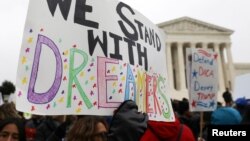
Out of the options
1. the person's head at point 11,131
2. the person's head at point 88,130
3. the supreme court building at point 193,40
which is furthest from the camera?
the supreme court building at point 193,40

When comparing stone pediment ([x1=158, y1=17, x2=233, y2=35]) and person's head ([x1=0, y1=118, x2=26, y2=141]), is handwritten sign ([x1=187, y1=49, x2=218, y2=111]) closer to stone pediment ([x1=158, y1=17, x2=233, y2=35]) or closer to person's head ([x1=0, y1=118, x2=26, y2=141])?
person's head ([x1=0, y1=118, x2=26, y2=141])

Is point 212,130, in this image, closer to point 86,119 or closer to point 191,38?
point 86,119

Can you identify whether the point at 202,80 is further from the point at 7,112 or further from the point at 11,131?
the point at 11,131

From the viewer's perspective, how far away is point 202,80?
5.28 metres

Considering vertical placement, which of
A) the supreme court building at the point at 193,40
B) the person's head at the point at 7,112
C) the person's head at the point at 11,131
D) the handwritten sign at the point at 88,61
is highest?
the supreme court building at the point at 193,40

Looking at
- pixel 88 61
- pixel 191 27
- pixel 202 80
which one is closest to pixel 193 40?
pixel 191 27

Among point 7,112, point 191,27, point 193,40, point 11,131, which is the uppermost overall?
point 191,27

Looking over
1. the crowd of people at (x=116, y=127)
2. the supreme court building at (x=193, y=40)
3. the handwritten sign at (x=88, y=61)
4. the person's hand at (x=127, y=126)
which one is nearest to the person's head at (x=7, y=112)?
the crowd of people at (x=116, y=127)

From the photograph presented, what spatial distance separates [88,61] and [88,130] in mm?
487

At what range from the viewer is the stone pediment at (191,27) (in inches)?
1906

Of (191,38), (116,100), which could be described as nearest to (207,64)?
(116,100)

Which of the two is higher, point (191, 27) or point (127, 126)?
point (191, 27)

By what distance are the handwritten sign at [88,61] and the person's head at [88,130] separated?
26cm

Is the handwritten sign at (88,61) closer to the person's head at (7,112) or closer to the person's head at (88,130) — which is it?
the person's head at (88,130)
